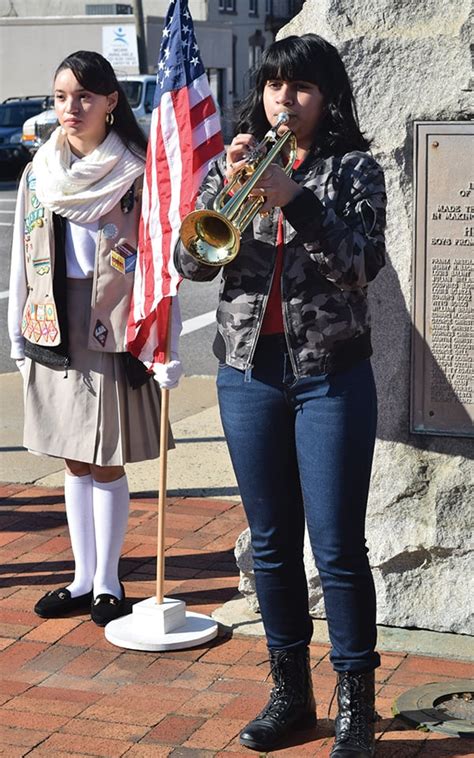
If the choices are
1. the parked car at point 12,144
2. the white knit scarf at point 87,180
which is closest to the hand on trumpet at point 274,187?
the white knit scarf at point 87,180

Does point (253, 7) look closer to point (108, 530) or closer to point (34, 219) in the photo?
point (34, 219)

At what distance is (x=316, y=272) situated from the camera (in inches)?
139

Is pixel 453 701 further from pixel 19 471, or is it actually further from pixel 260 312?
pixel 19 471

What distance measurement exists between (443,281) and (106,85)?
135 cm

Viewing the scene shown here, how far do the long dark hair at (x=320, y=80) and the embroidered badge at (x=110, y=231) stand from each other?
1.12 m

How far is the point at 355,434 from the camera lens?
3562mm

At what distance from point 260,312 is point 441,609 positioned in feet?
5.14

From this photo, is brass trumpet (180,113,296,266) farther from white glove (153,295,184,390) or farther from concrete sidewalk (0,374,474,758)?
concrete sidewalk (0,374,474,758)

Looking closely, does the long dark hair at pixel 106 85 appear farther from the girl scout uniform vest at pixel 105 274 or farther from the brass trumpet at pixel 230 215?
the brass trumpet at pixel 230 215

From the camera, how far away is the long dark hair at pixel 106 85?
4.64 metres

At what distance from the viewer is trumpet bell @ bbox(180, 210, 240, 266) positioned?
343cm

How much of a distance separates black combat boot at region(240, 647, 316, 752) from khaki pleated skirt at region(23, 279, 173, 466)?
122 cm

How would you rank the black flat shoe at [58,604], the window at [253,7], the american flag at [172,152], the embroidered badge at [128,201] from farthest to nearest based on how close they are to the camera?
the window at [253,7]
the black flat shoe at [58,604]
the embroidered badge at [128,201]
the american flag at [172,152]

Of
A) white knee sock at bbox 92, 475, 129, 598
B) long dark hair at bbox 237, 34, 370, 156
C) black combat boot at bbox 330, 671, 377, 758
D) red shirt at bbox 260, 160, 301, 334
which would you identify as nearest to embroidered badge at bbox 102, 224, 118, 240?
white knee sock at bbox 92, 475, 129, 598
